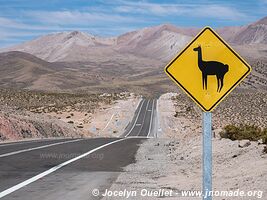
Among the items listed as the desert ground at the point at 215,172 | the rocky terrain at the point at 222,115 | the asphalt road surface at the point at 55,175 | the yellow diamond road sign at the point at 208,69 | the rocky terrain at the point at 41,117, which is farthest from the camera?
the rocky terrain at the point at 222,115

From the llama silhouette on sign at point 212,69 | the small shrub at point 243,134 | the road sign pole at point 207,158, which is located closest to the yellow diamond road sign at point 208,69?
the llama silhouette on sign at point 212,69

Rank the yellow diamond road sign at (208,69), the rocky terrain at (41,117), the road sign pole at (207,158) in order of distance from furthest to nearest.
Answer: the rocky terrain at (41,117), the yellow diamond road sign at (208,69), the road sign pole at (207,158)

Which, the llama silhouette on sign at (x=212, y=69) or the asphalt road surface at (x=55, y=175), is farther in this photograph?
the asphalt road surface at (x=55, y=175)

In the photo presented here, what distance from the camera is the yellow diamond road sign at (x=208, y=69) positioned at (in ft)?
21.7

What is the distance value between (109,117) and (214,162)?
2938 inches

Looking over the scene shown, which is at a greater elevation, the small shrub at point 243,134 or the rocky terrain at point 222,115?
the small shrub at point 243,134

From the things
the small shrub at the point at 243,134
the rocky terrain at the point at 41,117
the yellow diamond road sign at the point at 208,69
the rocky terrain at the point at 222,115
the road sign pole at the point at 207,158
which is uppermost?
the yellow diamond road sign at the point at 208,69

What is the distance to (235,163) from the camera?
13.9 m

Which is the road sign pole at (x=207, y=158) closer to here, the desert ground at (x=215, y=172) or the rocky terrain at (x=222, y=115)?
the desert ground at (x=215, y=172)

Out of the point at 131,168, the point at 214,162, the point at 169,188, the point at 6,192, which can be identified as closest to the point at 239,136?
the point at 214,162

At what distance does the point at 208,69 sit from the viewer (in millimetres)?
6660

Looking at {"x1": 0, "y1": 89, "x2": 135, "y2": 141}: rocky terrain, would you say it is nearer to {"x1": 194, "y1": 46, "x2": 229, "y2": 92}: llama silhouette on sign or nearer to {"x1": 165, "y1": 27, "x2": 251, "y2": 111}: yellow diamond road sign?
{"x1": 165, "y1": 27, "x2": 251, "y2": 111}: yellow diamond road sign

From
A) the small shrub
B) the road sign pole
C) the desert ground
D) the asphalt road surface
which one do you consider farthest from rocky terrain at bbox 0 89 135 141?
the road sign pole

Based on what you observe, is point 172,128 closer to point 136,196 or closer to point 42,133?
point 42,133
